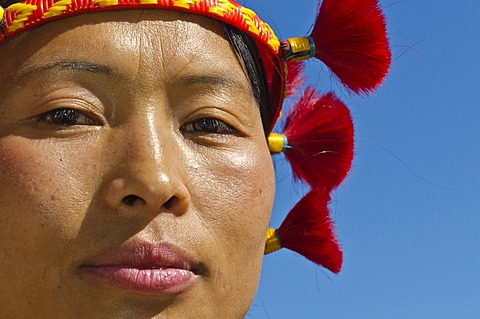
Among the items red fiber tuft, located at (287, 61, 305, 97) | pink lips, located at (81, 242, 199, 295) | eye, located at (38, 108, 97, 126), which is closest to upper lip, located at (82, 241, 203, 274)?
pink lips, located at (81, 242, 199, 295)

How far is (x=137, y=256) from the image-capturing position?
6.40ft

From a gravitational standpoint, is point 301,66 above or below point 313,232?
above

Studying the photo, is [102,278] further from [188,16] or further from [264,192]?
[188,16]

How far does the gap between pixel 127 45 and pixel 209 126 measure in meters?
0.32

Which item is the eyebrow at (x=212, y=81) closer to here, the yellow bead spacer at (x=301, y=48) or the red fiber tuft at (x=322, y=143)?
the yellow bead spacer at (x=301, y=48)

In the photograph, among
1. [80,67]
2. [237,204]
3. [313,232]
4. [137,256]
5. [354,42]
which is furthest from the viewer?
[313,232]

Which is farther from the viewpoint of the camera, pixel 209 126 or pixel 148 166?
pixel 209 126

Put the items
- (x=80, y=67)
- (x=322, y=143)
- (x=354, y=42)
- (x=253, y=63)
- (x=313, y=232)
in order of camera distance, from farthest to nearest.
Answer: (x=322, y=143), (x=313, y=232), (x=354, y=42), (x=253, y=63), (x=80, y=67)

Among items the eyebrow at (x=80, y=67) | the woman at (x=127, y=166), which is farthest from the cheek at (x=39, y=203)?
the eyebrow at (x=80, y=67)

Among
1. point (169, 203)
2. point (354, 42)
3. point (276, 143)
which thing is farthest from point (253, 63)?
point (169, 203)

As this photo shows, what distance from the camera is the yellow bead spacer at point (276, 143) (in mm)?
2932

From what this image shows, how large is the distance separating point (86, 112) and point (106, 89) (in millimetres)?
79

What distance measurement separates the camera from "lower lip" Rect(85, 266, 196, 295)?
1941 mm

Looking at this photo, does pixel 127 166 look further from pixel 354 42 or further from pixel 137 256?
pixel 354 42
